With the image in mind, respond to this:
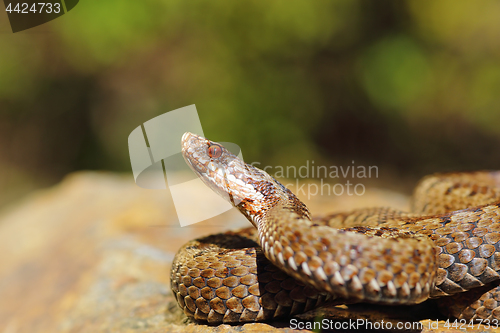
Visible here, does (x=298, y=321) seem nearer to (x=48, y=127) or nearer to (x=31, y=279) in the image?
(x=31, y=279)

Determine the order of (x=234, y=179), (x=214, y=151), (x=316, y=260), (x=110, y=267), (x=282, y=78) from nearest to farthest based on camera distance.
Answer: (x=316, y=260) < (x=234, y=179) < (x=214, y=151) < (x=110, y=267) < (x=282, y=78)

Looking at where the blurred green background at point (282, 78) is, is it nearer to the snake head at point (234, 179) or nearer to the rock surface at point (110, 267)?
the rock surface at point (110, 267)

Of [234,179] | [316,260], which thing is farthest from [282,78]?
[316,260]

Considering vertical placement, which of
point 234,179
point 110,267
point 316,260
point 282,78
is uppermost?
point 282,78

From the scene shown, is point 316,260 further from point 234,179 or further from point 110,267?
point 110,267

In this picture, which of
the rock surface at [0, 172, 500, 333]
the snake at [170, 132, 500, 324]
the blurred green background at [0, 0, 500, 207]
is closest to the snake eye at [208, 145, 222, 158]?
the snake at [170, 132, 500, 324]

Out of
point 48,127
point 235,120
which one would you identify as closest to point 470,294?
point 235,120

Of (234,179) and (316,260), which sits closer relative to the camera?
(316,260)
